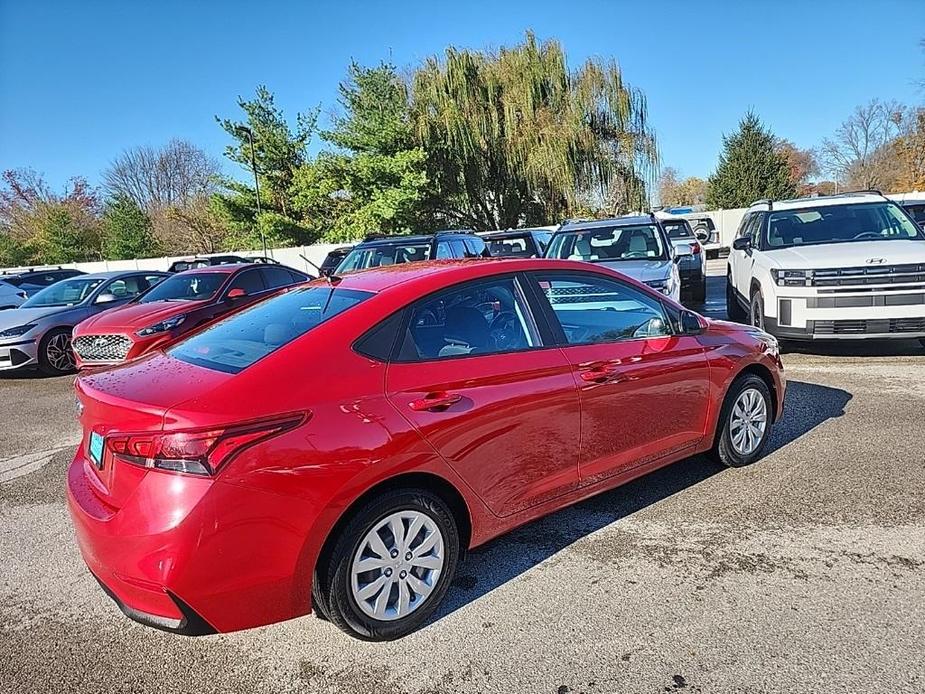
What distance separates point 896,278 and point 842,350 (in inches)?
72.1

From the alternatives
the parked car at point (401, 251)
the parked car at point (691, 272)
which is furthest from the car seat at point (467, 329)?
the parked car at point (691, 272)

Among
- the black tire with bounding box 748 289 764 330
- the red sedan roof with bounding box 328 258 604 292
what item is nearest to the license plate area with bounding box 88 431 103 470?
the red sedan roof with bounding box 328 258 604 292

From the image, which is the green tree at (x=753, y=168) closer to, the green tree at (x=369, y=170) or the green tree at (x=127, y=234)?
the green tree at (x=369, y=170)

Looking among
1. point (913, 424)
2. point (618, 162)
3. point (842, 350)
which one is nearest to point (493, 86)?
point (618, 162)

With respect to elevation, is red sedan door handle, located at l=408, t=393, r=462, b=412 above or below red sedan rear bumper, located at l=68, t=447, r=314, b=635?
above

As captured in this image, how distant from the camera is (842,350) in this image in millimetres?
8492

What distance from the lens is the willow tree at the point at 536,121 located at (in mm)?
30203

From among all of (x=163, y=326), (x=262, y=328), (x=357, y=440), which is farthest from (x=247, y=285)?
(x=357, y=440)

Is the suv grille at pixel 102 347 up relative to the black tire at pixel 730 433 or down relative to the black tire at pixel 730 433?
up

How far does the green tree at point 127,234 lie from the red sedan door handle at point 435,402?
4793cm

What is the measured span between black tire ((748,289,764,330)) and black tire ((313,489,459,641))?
6.23m

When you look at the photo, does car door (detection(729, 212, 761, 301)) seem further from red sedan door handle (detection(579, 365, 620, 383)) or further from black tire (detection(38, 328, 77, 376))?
black tire (detection(38, 328, 77, 376))

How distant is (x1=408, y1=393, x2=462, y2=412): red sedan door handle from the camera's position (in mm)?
2764

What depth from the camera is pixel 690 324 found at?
4.20 metres
